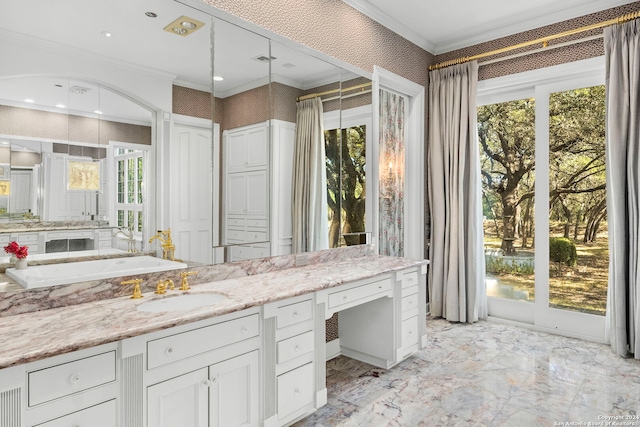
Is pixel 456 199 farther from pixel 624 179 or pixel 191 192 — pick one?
pixel 191 192

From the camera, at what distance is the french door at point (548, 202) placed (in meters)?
3.44

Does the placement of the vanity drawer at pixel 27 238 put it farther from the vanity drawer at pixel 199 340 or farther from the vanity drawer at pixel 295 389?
the vanity drawer at pixel 295 389

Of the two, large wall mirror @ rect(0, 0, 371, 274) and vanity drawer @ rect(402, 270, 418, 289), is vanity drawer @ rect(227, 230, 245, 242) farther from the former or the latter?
vanity drawer @ rect(402, 270, 418, 289)

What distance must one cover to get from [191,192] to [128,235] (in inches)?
15.7

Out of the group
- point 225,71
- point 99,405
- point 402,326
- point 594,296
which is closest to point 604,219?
point 594,296

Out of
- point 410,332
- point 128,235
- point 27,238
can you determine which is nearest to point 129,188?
point 128,235

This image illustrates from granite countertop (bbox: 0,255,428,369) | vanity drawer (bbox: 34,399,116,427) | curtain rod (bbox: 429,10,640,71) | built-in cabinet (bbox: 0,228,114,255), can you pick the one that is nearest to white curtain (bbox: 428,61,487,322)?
curtain rod (bbox: 429,10,640,71)

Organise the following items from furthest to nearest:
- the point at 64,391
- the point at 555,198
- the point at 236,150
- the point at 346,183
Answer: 1. the point at 555,198
2. the point at 346,183
3. the point at 236,150
4. the point at 64,391

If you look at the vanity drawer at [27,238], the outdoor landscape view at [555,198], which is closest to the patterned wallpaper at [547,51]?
the outdoor landscape view at [555,198]

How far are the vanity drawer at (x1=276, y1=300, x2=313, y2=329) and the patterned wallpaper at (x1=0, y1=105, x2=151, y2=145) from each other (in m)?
1.11

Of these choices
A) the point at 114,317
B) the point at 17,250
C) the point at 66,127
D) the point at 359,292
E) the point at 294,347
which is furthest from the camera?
the point at 359,292

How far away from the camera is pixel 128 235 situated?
6.44 ft

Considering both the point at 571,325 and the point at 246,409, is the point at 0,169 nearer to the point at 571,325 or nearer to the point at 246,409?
the point at 246,409

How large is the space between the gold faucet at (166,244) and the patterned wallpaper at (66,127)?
476 millimetres
